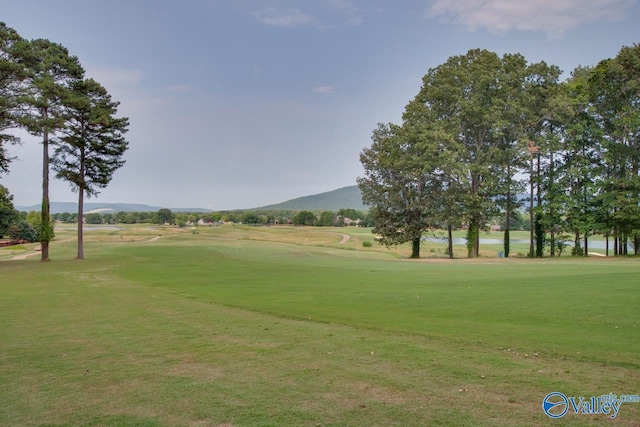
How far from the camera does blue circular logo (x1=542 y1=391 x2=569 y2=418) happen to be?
4.84 m

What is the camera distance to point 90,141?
35.7 m

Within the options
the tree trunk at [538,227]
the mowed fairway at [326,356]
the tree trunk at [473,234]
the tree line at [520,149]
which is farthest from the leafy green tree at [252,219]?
the mowed fairway at [326,356]

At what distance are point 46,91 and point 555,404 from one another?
36245 millimetres

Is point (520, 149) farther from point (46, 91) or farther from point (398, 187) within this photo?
point (46, 91)

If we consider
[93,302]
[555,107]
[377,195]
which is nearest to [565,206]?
[555,107]

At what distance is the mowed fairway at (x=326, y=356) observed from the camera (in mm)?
4965

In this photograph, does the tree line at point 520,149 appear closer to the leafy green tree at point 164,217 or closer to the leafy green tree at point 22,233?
the leafy green tree at point 22,233

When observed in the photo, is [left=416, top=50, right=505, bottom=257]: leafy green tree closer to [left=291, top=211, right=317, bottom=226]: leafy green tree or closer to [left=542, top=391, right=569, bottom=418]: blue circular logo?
[left=542, top=391, right=569, bottom=418]: blue circular logo

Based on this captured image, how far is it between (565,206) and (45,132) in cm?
4922

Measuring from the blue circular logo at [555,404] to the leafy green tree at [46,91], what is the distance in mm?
34634

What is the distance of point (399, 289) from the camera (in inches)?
632

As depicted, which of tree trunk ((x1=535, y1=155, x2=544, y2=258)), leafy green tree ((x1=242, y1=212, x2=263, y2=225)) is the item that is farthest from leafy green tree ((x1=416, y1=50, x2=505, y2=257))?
leafy green tree ((x1=242, y1=212, x2=263, y2=225))

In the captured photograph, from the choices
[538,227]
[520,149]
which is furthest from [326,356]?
[538,227]

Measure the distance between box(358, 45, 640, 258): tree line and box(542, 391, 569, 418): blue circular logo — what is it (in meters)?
36.9
